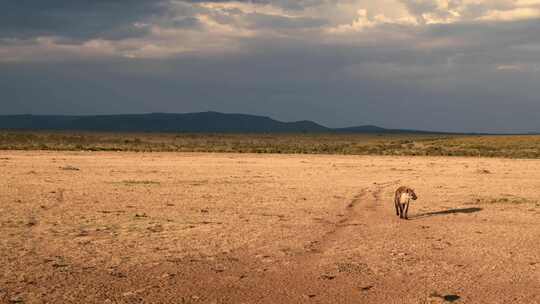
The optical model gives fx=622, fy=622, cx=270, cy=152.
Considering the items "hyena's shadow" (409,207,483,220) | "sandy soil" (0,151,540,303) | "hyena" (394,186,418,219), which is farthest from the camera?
"hyena's shadow" (409,207,483,220)

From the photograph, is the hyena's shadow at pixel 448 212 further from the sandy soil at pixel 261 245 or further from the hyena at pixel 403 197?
the hyena at pixel 403 197

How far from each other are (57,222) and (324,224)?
20.3 ft

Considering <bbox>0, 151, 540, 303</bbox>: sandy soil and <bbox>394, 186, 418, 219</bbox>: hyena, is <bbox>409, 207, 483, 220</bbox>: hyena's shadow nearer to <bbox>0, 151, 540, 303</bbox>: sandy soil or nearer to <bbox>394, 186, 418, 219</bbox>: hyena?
<bbox>0, 151, 540, 303</bbox>: sandy soil

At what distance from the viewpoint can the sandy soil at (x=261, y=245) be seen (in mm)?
8805

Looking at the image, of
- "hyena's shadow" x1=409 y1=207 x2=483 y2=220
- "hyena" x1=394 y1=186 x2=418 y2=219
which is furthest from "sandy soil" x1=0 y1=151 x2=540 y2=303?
"hyena" x1=394 y1=186 x2=418 y2=219

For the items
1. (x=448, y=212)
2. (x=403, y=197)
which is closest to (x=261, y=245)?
(x=403, y=197)

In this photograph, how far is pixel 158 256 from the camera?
35.6 feet

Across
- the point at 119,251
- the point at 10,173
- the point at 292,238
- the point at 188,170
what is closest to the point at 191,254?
the point at 119,251

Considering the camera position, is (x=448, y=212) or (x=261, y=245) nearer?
(x=261, y=245)

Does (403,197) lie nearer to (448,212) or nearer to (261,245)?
(448,212)

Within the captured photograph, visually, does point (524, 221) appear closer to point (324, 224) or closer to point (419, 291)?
point (324, 224)

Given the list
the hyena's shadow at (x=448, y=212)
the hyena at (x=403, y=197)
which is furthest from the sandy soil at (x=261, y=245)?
the hyena at (x=403, y=197)

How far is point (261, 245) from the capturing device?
12016mm

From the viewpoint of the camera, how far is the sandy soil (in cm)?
880
